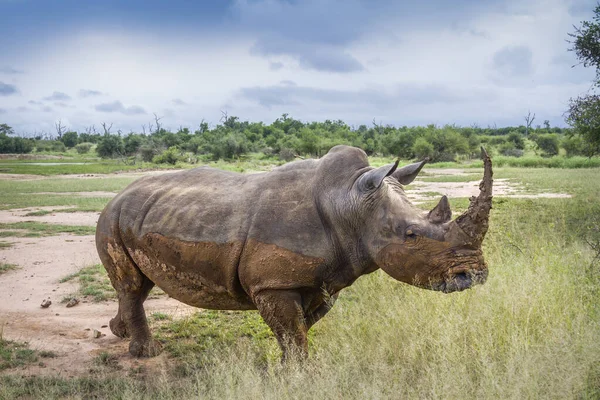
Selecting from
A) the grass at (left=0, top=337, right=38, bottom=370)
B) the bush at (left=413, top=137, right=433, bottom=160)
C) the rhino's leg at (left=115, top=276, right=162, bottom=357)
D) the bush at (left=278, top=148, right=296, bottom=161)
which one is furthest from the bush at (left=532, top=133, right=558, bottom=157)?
the grass at (left=0, top=337, right=38, bottom=370)

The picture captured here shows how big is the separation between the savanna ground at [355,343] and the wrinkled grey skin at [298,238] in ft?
1.71

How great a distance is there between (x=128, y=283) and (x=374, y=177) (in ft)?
9.56

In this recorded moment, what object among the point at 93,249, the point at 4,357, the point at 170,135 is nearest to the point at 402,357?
the point at 4,357

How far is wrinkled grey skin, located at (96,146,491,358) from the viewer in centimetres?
399

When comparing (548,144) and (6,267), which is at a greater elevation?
(548,144)

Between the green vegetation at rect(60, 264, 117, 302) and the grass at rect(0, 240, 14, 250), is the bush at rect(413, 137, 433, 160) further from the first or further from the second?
the green vegetation at rect(60, 264, 117, 302)

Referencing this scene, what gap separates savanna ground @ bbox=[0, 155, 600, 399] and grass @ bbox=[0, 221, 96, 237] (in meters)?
4.42

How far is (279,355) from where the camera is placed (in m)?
4.95

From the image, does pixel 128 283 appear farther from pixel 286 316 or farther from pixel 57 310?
pixel 57 310

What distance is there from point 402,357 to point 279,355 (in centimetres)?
117

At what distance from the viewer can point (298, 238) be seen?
437 centimetres

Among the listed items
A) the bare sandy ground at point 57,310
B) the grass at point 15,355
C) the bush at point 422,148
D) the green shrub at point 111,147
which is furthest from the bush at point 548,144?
the grass at point 15,355

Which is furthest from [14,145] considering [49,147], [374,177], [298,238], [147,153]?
[374,177]

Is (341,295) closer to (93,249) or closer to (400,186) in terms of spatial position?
(400,186)
